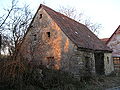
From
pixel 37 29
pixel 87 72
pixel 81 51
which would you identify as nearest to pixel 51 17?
pixel 37 29

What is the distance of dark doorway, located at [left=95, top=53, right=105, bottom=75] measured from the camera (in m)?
22.4

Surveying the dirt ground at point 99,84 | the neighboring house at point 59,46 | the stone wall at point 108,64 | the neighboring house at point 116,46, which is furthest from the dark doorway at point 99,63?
the neighboring house at point 116,46

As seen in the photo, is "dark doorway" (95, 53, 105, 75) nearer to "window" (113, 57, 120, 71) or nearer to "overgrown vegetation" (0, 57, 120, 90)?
"window" (113, 57, 120, 71)

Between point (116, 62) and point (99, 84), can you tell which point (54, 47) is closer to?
point (99, 84)

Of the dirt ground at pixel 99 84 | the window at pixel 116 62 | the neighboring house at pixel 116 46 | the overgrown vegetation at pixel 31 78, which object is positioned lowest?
the dirt ground at pixel 99 84

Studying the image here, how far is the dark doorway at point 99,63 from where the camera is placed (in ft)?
73.4

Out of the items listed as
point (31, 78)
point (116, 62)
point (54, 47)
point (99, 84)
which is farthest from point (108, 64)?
point (31, 78)

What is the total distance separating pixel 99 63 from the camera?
23.0 metres

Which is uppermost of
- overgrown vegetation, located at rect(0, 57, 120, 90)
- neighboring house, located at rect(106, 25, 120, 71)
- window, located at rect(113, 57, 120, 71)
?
neighboring house, located at rect(106, 25, 120, 71)

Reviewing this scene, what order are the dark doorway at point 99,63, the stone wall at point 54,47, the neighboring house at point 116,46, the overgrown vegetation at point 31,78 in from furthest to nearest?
the neighboring house at point 116,46, the dark doorway at point 99,63, the stone wall at point 54,47, the overgrown vegetation at point 31,78

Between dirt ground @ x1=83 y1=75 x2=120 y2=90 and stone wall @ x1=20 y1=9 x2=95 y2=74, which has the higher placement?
stone wall @ x1=20 y1=9 x2=95 y2=74

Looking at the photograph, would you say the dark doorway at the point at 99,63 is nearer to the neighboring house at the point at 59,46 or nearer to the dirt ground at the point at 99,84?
the neighboring house at the point at 59,46

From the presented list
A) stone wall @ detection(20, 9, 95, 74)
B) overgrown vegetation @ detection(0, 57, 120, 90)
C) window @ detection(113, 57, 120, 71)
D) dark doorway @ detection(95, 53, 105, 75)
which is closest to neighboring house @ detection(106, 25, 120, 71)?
window @ detection(113, 57, 120, 71)

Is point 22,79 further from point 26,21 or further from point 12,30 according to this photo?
point 26,21
